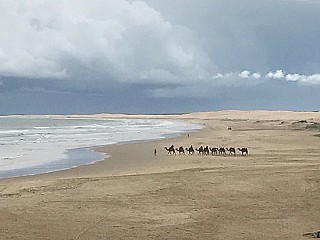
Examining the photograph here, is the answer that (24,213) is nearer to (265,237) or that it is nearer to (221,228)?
(221,228)

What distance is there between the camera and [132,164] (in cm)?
2373

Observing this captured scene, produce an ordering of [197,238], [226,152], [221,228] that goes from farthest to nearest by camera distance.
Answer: [226,152]
[221,228]
[197,238]

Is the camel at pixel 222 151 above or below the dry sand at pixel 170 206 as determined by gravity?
above

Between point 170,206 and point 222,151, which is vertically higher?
point 222,151

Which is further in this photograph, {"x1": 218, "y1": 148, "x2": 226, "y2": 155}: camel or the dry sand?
{"x1": 218, "y1": 148, "x2": 226, "y2": 155}: camel

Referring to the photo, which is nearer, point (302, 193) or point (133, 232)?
point (133, 232)

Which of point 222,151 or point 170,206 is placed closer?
point 170,206

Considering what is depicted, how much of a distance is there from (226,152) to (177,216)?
715 inches

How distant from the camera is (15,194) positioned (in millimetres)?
13703

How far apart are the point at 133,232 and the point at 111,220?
3.50 feet

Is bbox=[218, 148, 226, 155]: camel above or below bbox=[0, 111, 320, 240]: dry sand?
above

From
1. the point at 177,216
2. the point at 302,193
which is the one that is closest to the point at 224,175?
the point at 302,193

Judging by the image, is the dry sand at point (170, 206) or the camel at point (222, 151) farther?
the camel at point (222, 151)

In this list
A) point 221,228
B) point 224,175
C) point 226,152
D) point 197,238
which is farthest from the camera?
point 226,152
